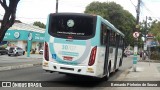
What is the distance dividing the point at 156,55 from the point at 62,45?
149 ft

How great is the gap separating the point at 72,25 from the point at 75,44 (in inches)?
35.2

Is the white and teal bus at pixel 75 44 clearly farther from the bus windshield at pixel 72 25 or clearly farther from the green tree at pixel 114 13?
the green tree at pixel 114 13

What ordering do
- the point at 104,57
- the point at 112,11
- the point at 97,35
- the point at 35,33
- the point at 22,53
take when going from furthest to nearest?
the point at 112,11
the point at 35,33
the point at 22,53
the point at 104,57
the point at 97,35

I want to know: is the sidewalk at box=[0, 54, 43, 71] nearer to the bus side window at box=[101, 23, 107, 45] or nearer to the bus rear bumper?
the bus rear bumper

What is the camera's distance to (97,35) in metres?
15.6

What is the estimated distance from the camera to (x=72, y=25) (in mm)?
15992

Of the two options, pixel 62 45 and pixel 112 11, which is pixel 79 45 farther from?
pixel 112 11

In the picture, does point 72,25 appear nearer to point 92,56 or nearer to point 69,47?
point 69,47

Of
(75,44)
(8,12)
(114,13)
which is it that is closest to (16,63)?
(8,12)

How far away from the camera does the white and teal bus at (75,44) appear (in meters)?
15.5

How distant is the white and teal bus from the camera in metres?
15.5

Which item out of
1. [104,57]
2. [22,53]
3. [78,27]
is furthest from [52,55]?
[22,53]

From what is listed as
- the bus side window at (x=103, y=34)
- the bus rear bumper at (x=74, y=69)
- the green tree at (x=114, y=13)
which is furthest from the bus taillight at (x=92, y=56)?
the green tree at (x=114, y=13)

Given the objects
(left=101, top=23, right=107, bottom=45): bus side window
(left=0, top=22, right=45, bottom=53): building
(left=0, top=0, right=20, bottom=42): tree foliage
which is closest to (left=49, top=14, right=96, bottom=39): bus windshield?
(left=101, top=23, right=107, bottom=45): bus side window
